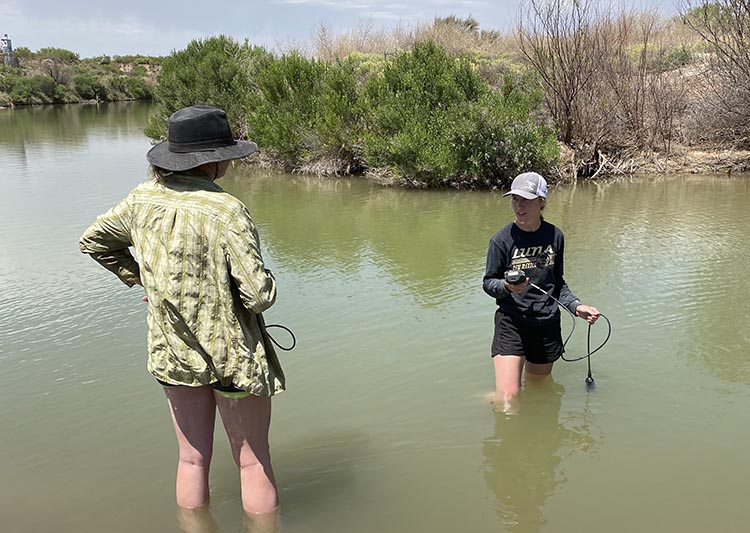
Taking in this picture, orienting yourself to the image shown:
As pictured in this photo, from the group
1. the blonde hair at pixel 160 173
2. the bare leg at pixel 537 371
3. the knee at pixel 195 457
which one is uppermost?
the blonde hair at pixel 160 173

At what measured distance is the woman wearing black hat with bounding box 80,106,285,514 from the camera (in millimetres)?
2307

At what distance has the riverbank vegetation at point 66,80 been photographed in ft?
163

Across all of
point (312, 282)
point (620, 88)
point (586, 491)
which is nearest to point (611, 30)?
point (620, 88)

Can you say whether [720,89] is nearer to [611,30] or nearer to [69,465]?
[611,30]

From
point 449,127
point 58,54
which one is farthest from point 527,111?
point 58,54

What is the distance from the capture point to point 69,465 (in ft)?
11.7

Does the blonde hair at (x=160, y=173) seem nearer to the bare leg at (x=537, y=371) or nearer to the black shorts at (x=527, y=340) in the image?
the black shorts at (x=527, y=340)

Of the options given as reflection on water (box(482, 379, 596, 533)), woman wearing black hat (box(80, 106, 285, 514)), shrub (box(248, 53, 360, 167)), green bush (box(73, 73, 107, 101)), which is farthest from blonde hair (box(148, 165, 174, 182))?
green bush (box(73, 73, 107, 101))

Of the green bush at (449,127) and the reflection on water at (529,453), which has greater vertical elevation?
the green bush at (449,127)

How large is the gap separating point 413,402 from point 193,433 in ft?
6.22

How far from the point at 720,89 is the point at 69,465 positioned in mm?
15765

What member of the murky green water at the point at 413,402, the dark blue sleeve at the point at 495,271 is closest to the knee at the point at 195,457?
the murky green water at the point at 413,402

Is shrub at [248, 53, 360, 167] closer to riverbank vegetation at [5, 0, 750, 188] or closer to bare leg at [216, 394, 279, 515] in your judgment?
riverbank vegetation at [5, 0, 750, 188]

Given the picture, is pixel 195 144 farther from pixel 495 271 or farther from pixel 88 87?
pixel 88 87
